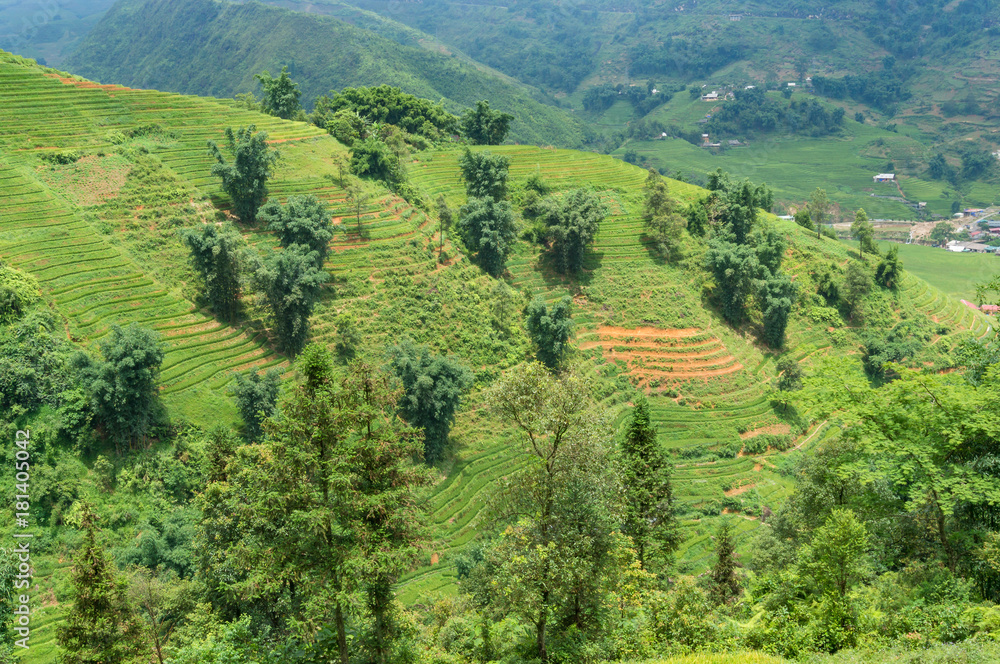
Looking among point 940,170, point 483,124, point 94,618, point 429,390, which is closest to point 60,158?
point 429,390

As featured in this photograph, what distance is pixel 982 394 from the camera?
16.4m

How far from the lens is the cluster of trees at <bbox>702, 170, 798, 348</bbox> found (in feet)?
180

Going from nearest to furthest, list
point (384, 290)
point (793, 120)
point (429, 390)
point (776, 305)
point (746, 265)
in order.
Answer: point (429, 390), point (384, 290), point (746, 265), point (776, 305), point (793, 120)

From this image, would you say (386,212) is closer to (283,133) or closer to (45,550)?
(283,133)

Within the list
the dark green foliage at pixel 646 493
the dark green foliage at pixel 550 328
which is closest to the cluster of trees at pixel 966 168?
the dark green foliage at pixel 550 328

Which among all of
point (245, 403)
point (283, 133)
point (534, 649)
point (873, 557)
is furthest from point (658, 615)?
point (283, 133)

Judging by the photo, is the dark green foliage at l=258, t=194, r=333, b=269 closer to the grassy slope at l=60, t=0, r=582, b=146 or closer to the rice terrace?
the rice terrace

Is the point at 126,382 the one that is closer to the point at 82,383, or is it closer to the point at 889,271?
the point at 82,383

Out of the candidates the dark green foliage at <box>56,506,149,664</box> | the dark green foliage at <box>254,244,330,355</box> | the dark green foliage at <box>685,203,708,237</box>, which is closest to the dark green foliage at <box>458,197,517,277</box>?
the dark green foliage at <box>254,244,330,355</box>

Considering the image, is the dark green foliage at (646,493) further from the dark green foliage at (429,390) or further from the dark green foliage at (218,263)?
the dark green foliage at (218,263)

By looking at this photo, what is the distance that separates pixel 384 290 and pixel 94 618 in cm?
3226

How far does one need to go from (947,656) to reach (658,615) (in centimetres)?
675

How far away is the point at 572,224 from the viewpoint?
53.9 m

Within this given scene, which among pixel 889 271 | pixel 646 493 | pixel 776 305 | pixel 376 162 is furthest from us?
pixel 889 271
